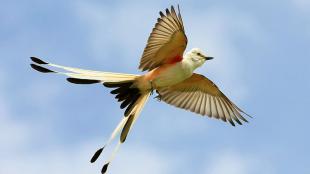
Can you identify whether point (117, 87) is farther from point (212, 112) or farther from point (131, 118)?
point (212, 112)

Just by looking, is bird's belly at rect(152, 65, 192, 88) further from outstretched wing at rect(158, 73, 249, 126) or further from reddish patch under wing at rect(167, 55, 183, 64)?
outstretched wing at rect(158, 73, 249, 126)

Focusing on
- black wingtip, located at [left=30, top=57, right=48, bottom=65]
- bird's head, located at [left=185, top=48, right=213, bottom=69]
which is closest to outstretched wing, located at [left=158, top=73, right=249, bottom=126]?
bird's head, located at [left=185, top=48, right=213, bottom=69]

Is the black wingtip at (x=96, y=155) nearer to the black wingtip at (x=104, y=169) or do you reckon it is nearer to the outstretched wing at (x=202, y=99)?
the black wingtip at (x=104, y=169)

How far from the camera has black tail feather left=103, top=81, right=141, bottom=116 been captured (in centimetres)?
889

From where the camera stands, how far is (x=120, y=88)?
8.94m

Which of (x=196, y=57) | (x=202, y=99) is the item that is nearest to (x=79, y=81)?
(x=196, y=57)

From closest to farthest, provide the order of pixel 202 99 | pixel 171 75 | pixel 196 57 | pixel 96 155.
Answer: pixel 96 155
pixel 171 75
pixel 196 57
pixel 202 99

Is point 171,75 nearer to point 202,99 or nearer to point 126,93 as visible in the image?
point 126,93

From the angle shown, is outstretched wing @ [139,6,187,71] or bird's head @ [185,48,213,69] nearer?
outstretched wing @ [139,6,187,71]

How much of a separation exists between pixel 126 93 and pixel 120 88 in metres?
0.12

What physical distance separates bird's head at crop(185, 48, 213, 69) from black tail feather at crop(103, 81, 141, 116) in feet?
2.60

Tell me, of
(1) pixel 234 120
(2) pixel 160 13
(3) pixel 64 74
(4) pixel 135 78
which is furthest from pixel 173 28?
(1) pixel 234 120

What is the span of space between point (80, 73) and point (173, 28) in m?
1.28

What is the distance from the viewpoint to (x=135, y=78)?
906 centimetres
